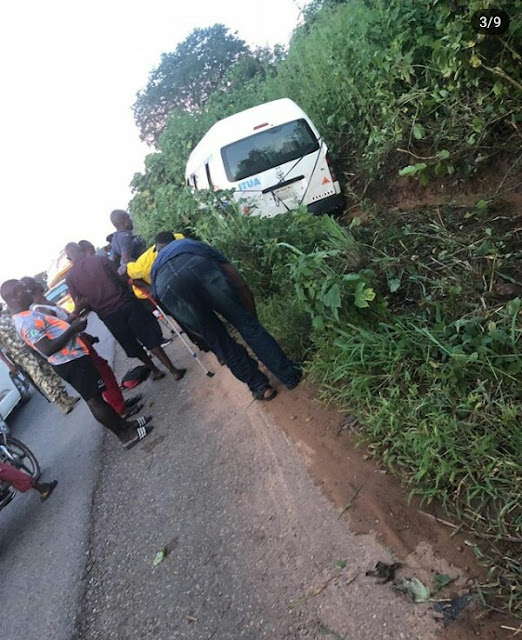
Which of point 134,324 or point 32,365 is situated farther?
point 32,365

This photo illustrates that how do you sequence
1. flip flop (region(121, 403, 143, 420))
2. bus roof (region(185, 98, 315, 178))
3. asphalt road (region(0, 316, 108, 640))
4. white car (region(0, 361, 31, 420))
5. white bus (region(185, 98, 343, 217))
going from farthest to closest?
white car (region(0, 361, 31, 420)) → bus roof (region(185, 98, 315, 178)) → white bus (region(185, 98, 343, 217)) → flip flop (region(121, 403, 143, 420)) → asphalt road (region(0, 316, 108, 640))

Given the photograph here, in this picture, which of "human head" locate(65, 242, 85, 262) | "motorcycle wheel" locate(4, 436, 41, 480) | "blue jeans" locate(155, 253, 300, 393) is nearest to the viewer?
"blue jeans" locate(155, 253, 300, 393)

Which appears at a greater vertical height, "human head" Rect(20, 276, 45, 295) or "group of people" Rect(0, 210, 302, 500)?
"human head" Rect(20, 276, 45, 295)

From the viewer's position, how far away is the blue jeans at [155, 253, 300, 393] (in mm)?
3537

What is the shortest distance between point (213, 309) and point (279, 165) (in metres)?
3.49

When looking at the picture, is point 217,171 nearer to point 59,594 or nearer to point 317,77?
point 317,77

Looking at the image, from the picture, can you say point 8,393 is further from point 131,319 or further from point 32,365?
point 131,319

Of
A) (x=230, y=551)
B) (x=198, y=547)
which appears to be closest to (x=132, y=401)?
(x=198, y=547)

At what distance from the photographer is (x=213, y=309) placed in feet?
12.3

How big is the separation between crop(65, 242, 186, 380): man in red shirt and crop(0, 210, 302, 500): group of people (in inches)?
0.4

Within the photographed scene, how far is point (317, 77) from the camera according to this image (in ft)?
27.2

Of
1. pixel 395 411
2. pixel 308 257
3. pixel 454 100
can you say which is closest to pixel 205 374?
pixel 308 257

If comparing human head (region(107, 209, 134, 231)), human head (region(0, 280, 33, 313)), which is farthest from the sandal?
human head (region(107, 209, 134, 231))

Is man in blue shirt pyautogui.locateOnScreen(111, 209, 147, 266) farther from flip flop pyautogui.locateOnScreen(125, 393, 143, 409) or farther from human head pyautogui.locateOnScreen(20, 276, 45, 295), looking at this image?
flip flop pyautogui.locateOnScreen(125, 393, 143, 409)
